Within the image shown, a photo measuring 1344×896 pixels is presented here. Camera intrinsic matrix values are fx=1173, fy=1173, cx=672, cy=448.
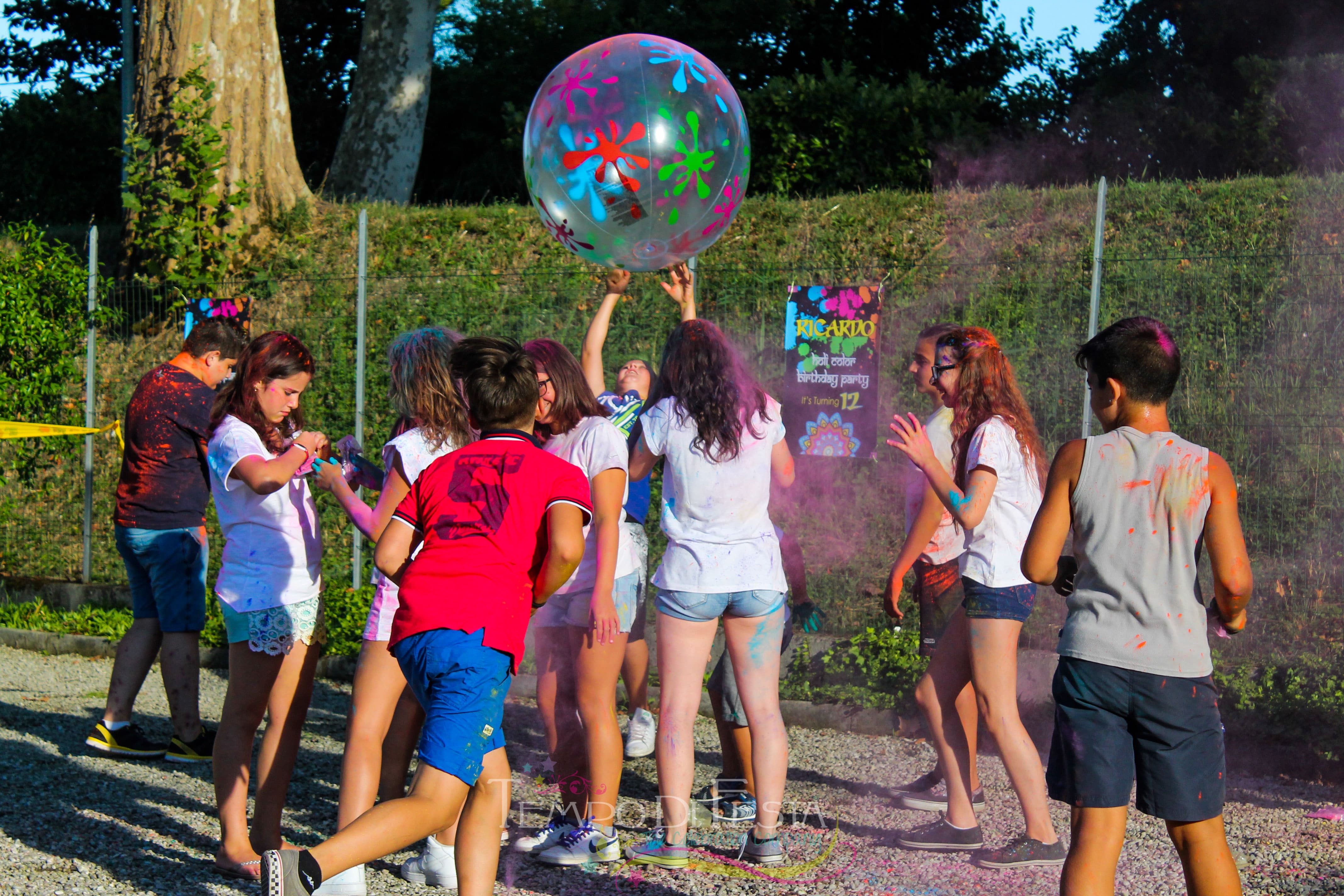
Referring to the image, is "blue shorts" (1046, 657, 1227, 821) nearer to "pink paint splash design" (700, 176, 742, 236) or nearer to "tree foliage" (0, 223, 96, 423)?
"pink paint splash design" (700, 176, 742, 236)

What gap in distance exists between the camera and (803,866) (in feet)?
13.1

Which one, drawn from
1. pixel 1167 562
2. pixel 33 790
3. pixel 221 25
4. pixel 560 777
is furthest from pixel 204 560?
pixel 221 25

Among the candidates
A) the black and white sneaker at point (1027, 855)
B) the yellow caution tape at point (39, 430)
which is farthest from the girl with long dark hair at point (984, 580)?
the yellow caution tape at point (39, 430)

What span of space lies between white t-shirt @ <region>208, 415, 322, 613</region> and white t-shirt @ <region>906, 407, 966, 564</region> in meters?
2.17

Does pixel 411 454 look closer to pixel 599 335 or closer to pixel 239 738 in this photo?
pixel 239 738

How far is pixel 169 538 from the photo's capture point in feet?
18.0

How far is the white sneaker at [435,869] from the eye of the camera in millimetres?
3785

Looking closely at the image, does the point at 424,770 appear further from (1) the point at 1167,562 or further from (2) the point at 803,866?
(1) the point at 1167,562

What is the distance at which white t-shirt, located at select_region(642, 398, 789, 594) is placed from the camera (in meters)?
3.99

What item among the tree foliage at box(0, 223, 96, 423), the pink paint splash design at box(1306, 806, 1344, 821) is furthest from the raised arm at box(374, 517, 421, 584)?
the tree foliage at box(0, 223, 96, 423)

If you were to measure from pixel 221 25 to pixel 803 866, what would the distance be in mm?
9229

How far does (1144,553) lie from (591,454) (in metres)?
1.77

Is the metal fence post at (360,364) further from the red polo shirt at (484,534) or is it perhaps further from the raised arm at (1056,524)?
the raised arm at (1056,524)

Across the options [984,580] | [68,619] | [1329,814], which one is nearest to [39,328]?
[68,619]
